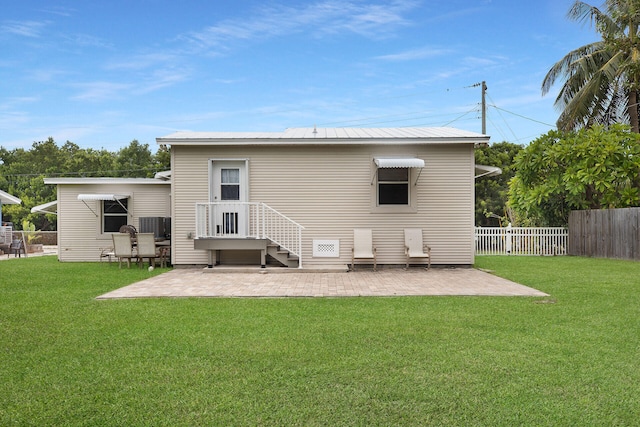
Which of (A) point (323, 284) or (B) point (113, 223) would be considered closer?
(A) point (323, 284)

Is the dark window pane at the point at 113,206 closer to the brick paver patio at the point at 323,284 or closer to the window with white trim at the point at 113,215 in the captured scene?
the window with white trim at the point at 113,215

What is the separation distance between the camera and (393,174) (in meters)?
12.2

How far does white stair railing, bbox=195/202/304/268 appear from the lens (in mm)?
11852

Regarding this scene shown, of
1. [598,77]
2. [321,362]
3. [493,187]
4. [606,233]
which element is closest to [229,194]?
[321,362]

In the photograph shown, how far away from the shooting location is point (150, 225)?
13820mm

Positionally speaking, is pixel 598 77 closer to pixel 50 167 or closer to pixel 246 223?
pixel 246 223

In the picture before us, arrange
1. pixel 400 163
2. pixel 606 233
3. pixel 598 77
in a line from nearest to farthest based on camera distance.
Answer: pixel 400 163 < pixel 606 233 < pixel 598 77

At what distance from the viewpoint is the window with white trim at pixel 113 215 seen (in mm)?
15422

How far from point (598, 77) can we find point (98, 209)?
63.7 ft

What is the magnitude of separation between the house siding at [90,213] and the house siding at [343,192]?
11.8 ft

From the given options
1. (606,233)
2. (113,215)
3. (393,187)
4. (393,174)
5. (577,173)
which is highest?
(577,173)

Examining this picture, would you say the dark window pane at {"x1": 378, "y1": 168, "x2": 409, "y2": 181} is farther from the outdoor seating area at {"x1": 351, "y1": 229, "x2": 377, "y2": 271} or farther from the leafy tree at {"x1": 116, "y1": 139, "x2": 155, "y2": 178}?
the leafy tree at {"x1": 116, "y1": 139, "x2": 155, "y2": 178}

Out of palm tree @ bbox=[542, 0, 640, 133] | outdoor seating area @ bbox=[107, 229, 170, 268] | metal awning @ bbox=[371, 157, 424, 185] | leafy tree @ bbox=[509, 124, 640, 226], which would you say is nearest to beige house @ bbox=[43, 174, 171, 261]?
outdoor seating area @ bbox=[107, 229, 170, 268]

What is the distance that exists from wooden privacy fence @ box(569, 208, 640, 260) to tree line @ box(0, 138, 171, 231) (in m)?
26.6
